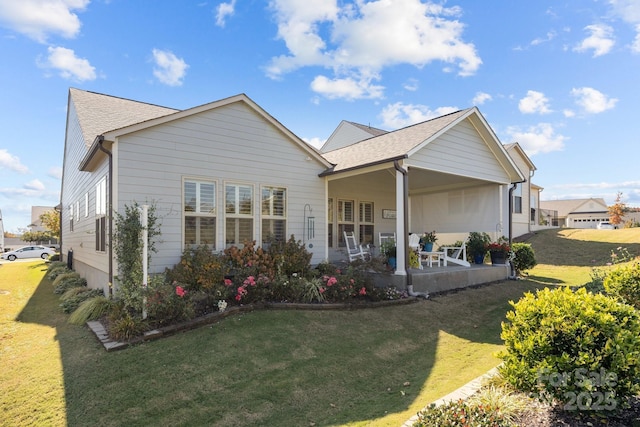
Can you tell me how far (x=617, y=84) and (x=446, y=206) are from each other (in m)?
6.60

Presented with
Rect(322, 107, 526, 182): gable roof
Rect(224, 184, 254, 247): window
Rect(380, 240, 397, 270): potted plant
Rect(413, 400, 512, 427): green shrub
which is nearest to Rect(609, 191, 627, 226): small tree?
Rect(322, 107, 526, 182): gable roof

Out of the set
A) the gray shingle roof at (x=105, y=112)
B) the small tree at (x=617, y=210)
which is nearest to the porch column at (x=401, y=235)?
the gray shingle roof at (x=105, y=112)

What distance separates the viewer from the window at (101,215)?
8273 mm

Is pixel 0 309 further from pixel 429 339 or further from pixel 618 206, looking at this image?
pixel 618 206

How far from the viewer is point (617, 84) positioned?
1036cm

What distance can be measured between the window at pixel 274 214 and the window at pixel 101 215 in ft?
12.4

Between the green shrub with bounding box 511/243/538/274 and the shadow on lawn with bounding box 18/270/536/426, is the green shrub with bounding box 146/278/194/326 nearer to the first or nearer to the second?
the shadow on lawn with bounding box 18/270/536/426

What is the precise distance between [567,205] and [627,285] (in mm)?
64229

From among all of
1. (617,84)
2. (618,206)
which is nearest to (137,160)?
(617,84)

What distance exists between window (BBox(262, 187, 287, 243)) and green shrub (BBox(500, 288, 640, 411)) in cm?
658

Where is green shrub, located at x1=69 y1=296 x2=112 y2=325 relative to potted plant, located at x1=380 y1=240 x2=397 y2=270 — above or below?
below

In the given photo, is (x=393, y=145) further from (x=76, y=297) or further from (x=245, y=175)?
(x=76, y=297)

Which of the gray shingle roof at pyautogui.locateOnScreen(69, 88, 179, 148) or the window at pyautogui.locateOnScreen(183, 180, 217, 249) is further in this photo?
the gray shingle roof at pyautogui.locateOnScreen(69, 88, 179, 148)

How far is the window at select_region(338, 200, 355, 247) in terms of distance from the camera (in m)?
12.6
